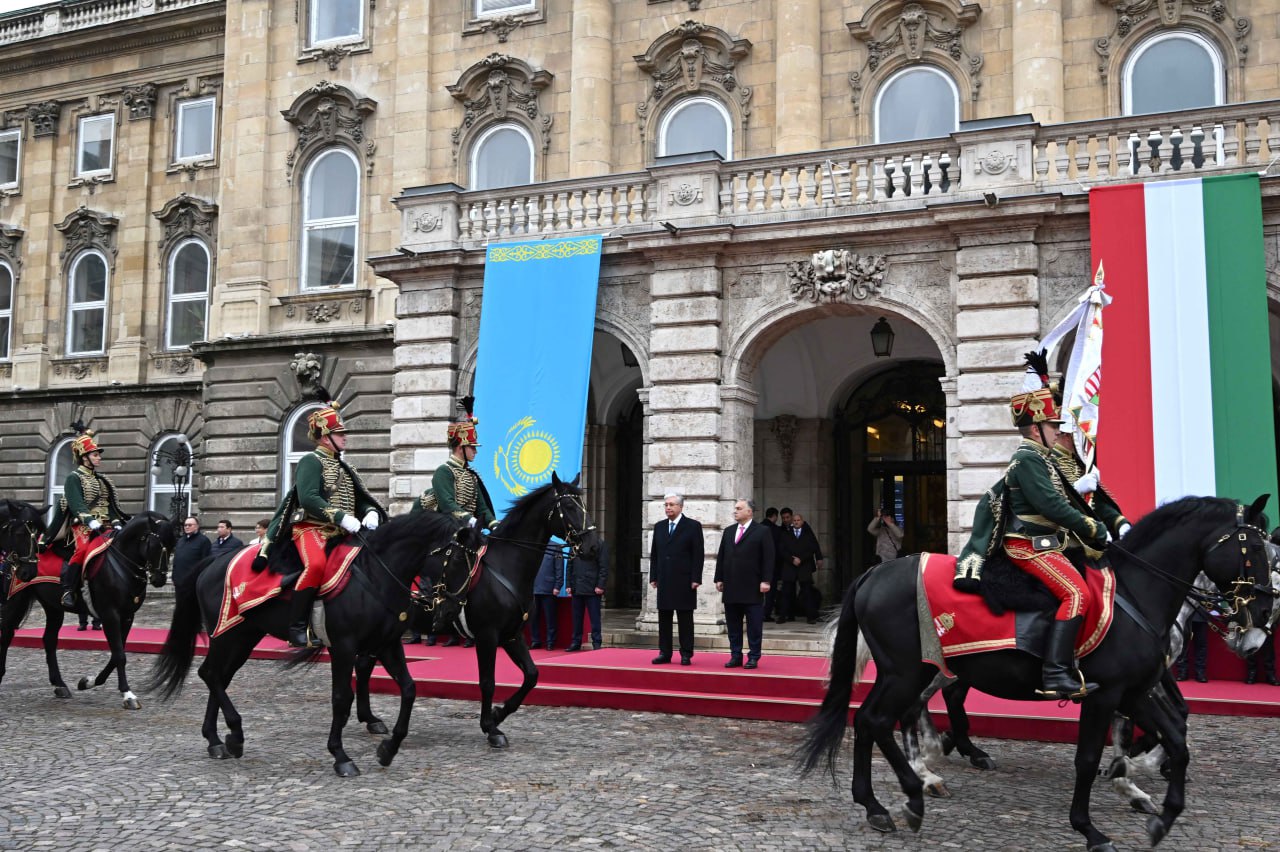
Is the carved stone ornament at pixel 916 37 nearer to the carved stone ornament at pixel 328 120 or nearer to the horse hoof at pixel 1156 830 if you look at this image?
the carved stone ornament at pixel 328 120

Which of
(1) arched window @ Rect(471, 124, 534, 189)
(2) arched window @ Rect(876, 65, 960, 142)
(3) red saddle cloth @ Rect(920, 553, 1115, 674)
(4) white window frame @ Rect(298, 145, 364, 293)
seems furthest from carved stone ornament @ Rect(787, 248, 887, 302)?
(4) white window frame @ Rect(298, 145, 364, 293)

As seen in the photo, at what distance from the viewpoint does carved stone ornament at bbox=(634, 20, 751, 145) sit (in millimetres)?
21359

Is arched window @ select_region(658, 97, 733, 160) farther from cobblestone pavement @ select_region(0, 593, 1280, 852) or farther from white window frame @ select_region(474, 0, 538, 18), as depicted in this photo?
cobblestone pavement @ select_region(0, 593, 1280, 852)

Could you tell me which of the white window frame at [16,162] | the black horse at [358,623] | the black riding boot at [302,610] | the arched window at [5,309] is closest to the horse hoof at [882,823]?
the black horse at [358,623]

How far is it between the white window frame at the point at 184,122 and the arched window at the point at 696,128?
1148cm

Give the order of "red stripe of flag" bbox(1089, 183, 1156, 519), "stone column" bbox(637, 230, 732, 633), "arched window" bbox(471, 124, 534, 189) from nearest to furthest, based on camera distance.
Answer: "red stripe of flag" bbox(1089, 183, 1156, 519) < "stone column" bbox(637, 230, 732, 633) < "arched window" bbox(471, 124, 534, 189)

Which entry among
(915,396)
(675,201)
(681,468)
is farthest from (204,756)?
(915,396)

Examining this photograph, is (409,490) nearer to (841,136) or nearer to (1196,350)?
(841,136)

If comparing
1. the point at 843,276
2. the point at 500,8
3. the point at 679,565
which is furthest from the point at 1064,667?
the point at 500,8

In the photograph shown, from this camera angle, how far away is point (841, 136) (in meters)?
20.7

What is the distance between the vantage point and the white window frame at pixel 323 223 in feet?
77.3

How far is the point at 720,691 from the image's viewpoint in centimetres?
1222

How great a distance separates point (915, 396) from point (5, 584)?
1394 centimetres

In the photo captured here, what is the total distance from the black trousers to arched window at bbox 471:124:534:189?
38.2 feet
